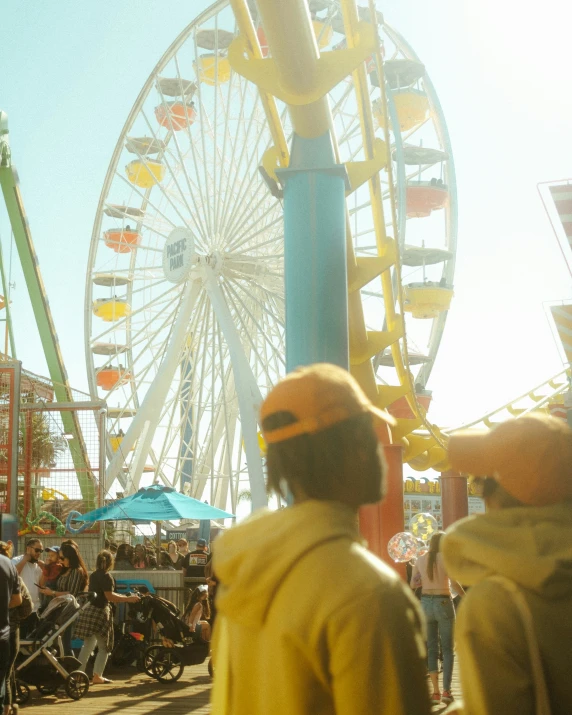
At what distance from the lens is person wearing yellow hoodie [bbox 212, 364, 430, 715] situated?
129 centimetres

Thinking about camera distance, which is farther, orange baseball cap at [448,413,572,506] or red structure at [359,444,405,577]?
red structure at [359,444,405,577]

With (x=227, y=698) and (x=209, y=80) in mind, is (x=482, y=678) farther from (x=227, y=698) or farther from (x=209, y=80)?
(x=209, y=80)

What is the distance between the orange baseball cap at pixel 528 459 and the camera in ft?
5.49

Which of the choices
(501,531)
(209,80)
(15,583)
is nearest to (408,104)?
(209,80)

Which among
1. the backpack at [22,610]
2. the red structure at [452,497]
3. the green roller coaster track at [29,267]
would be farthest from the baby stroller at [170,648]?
the red structure at [452,497]

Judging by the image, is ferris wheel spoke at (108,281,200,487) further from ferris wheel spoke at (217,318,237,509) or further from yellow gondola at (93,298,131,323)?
yellow gondola at (93,298,131,323)

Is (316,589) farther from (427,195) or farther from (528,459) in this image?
(427,195)

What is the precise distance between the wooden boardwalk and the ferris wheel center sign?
29.2ft

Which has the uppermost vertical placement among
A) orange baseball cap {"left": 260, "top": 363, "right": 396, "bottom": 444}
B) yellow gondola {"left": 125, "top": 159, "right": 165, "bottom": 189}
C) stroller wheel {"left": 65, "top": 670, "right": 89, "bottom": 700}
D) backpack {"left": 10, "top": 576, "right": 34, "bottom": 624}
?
yellow gondola {"left": 125, "top": 159, "right": 165, "bottom": 189}

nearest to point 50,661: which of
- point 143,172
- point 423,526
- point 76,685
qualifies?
point 76,685

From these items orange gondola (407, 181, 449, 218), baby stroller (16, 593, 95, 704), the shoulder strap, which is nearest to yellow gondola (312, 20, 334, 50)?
orange gondola (407, 181, 449, 218)

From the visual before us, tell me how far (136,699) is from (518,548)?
7.26 meters

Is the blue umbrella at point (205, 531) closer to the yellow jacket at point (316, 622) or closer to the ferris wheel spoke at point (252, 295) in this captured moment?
the ferris wheel spoke at point (252, 295)

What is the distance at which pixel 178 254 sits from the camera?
17719 millimetres
